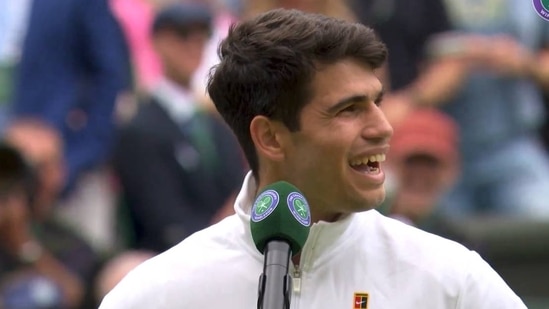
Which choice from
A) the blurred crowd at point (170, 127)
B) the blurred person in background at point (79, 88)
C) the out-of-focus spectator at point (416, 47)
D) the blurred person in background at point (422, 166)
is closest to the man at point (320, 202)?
the blurred crowd at point (170, 127)

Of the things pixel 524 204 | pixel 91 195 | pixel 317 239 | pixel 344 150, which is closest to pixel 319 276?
pixel 317 239

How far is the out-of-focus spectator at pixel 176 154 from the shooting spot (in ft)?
22.5

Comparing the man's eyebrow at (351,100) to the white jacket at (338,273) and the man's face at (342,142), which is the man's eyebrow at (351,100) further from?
the white jacket at (338,273)

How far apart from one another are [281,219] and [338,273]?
478mm

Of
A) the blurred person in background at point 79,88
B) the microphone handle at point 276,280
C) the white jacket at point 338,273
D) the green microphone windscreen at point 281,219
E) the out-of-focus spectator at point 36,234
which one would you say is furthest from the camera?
the blurred person in background at point 79,88

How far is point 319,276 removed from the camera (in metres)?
3.38

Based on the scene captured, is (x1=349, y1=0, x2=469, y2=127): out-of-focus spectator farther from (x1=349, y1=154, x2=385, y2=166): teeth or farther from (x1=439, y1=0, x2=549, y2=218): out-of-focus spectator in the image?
(x1=349, y1=154, x2=385, y2=166): teeth

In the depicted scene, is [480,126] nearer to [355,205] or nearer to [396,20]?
[396,20]

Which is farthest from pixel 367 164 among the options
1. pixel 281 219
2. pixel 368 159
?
pixel 281 219

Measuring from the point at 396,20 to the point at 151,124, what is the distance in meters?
1.48

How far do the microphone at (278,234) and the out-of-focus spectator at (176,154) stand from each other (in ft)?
12.3

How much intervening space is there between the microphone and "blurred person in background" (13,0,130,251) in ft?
12.9

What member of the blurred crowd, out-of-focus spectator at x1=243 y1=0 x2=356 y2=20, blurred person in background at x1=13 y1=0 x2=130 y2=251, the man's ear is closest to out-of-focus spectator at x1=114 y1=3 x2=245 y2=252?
the blurred crowd

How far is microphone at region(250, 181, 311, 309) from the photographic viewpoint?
286 centimetres
